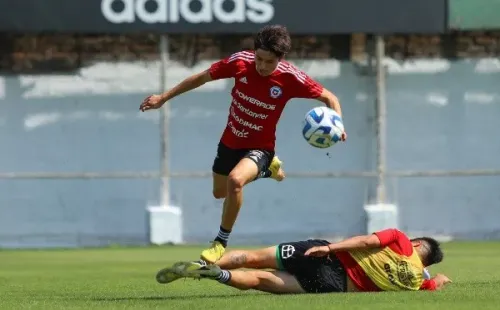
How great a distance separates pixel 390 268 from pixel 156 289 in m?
2.85

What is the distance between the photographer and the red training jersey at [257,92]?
1388 cm

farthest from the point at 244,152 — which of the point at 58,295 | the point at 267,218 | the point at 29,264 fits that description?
the point at 267,218

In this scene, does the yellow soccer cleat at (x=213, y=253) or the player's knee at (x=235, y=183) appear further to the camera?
the player's knee at (x=235, y=183)

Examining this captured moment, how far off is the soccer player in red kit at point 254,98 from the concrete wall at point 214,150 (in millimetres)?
11186

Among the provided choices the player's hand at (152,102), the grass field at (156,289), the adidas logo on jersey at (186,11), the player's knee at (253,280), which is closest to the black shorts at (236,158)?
the player's hand at (152,102)

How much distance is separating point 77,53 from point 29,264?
698cm

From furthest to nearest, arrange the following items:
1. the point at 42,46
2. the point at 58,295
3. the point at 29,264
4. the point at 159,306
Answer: the point at 42,46 → the point at 29,264 → the point at 58,295 → the point at 159,306

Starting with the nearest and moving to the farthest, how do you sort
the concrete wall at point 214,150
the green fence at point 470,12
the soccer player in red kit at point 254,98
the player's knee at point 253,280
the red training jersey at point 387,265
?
the red training jersey at point 387,265 < the player's knee at point 253,280 < the soccer player in red kit at point 254,98 < the green fence at point 470,12 < the concrete wall at point 214,150

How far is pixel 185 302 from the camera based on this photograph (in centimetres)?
1178

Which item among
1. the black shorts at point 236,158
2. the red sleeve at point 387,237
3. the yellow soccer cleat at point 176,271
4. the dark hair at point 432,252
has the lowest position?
the yellow soccer cleat at point 176,271

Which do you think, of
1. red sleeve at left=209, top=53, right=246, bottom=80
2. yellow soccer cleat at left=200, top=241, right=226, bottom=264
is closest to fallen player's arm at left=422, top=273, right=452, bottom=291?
yellow soccer cleat at left=200, top=241, right=226, bottom=264

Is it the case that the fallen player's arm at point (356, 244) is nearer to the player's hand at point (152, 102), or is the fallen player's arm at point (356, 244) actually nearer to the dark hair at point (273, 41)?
the dark hair at point (273, 41)

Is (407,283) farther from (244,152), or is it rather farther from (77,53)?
(77,53)

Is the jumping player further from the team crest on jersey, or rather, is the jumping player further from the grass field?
the team crest on jersey
